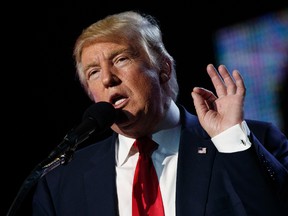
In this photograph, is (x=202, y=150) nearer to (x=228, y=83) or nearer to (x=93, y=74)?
(x=228, y=83)

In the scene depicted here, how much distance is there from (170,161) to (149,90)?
0.33m

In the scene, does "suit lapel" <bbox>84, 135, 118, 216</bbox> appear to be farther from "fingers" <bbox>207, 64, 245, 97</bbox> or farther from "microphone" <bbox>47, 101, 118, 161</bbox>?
"fingers" <bbox>207, 64, 245, 97</bbox>

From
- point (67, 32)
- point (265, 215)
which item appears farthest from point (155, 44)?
point (67, 32)

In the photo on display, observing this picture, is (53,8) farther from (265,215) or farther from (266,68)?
(265,215)

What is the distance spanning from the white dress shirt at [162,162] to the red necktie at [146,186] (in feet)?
0.10

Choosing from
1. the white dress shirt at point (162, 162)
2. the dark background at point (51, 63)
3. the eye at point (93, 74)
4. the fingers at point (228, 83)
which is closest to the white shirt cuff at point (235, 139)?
the fingers at point (228, 83)

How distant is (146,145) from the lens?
2.36 meters

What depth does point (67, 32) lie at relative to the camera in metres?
3.80

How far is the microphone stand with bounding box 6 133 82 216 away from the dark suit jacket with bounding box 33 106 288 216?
24.0 inches

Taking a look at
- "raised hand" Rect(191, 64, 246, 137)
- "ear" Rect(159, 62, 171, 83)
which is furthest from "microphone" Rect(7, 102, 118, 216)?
"ear" Rect(159, 62, 171, 83)

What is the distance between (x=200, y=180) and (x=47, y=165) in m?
0.75

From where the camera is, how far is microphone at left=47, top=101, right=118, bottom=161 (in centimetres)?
171

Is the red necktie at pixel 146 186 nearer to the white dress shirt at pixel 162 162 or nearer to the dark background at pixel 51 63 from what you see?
Result: the white dress shirt at pixel 162 162

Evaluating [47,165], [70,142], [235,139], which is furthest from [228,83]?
[47,165]
